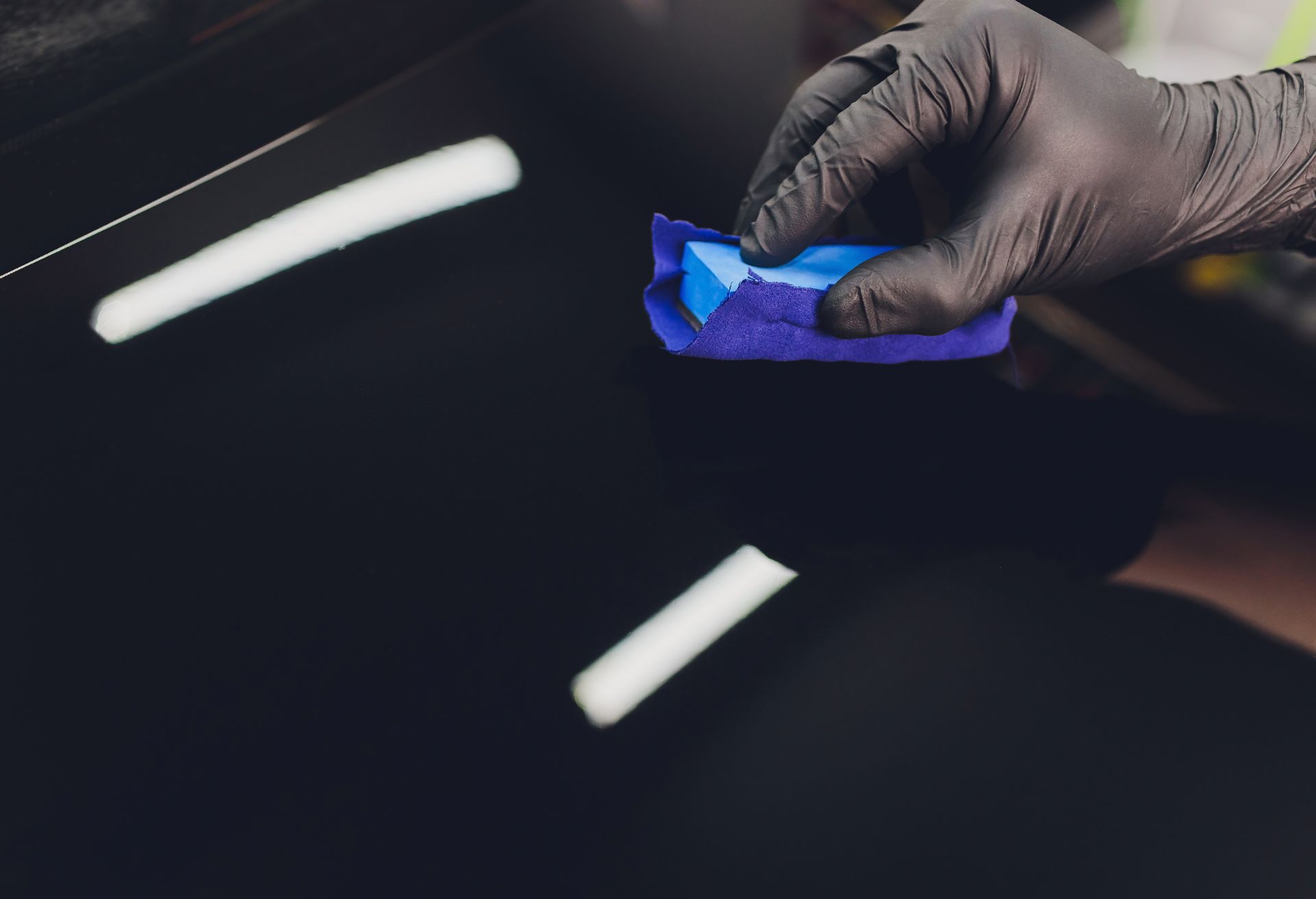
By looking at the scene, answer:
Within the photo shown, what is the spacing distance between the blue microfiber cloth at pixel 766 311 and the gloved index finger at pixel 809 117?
0.09 m

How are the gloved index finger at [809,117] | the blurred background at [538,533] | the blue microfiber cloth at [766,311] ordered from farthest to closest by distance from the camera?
the gloved index finger at [809,117]
the blue microfiber cloth at [766,311]
the blurred background at [538,533]

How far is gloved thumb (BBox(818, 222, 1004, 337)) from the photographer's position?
0.74 meters

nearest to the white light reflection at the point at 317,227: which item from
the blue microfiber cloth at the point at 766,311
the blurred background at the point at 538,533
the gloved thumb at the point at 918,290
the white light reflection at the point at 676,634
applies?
the blurred background at the point at 538,533

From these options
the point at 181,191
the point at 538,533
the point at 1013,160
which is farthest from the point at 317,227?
the point at 1013,160

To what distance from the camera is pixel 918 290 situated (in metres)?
0.76

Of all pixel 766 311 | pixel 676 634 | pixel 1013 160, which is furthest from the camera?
pixel 1013 160

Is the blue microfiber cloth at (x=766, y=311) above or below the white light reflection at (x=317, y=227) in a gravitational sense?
below

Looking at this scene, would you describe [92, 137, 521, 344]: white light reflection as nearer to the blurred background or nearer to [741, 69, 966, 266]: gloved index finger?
the blurred background

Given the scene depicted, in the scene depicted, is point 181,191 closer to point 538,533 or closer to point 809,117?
point 538,533

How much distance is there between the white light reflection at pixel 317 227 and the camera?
29.5 inches

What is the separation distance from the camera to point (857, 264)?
814mm

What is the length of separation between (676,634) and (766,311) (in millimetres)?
297

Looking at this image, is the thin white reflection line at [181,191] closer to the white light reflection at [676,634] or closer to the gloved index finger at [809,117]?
the gloved index finger at [809,117]

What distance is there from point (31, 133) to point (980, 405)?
1.00 meters
